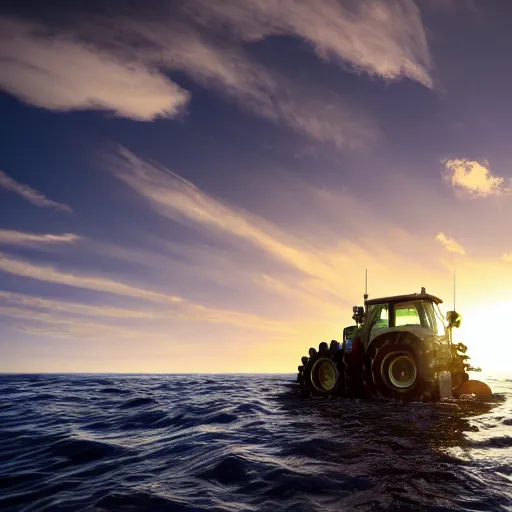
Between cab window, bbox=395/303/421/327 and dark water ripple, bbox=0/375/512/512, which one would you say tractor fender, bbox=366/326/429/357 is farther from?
dark water ripple, bbox=0/375/512/512

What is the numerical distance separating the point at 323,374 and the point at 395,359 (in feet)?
8.60

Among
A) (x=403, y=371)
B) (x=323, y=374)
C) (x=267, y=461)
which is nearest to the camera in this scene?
(x=267, y=461)

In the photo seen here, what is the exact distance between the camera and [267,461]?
4.94m

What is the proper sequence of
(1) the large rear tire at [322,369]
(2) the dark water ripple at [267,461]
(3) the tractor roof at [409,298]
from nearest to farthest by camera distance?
(2) the dark water ripple at [267,461] → (3) the tractor roof at [409,298] → (1) the large rear tire at [322,369]

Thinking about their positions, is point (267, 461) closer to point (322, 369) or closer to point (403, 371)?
point (403, 371)

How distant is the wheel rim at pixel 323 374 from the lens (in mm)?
12117

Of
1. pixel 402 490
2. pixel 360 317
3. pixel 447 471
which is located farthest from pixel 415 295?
pixel 402 490

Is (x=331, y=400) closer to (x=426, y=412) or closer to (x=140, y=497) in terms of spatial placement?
(x=426, y=412)

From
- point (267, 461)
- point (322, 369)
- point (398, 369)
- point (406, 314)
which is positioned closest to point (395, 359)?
point (398, 369)

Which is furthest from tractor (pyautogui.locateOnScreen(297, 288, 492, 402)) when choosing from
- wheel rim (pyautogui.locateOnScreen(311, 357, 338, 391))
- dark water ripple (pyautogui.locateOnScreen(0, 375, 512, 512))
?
dark water ripple (pyautogui.locateOnScreen(0, 375, 512, 512))

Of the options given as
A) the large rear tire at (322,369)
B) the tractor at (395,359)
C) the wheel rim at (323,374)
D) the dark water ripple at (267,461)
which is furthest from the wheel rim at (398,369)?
the wheel rim at (323,374)

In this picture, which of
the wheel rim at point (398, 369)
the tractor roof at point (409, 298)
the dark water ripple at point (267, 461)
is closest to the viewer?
the dark water ripple at point (267, 461)

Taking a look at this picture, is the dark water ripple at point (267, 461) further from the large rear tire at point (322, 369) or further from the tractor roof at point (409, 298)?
the tractor roof at point (409, 298)

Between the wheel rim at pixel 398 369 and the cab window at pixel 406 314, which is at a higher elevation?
the cab window at pixel 406 314
